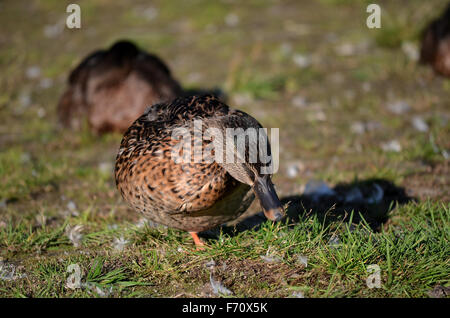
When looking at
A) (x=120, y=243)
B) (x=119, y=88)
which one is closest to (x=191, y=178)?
(x=120, y=243)

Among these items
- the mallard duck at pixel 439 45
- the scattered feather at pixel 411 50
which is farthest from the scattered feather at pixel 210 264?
the scattered feather at pixel 411 50

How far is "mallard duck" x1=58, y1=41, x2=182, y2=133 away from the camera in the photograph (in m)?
5.69

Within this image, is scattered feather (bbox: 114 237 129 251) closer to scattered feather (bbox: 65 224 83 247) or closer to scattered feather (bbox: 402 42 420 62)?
scattered feather (bbox: 65 224 83 247)

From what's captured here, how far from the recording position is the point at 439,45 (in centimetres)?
668

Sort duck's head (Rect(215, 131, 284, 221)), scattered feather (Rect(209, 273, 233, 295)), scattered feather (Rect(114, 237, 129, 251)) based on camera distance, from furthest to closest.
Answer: scattered feather (Rect(114, 237, 129, 251)), scattered feather (Rect(209, 273, 233, 295)), duck's head (Rect(215, 131, 284, 221))

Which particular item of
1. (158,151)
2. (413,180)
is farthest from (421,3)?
(158,151)

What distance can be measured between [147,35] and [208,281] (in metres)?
6.75

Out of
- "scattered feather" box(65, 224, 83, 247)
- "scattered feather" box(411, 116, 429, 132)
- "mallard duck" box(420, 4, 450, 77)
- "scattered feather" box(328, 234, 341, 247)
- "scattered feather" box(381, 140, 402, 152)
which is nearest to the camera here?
"scattered feather" box(328, 234, 341, 247)

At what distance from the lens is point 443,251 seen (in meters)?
3.00

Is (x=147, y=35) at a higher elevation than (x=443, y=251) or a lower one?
higher

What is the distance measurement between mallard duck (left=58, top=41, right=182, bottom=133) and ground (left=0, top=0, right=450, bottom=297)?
0.24 m

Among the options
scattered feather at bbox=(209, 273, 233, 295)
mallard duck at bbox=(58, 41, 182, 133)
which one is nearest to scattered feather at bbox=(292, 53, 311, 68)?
mallard duck at bbox=(58, 41, 182, 133)
